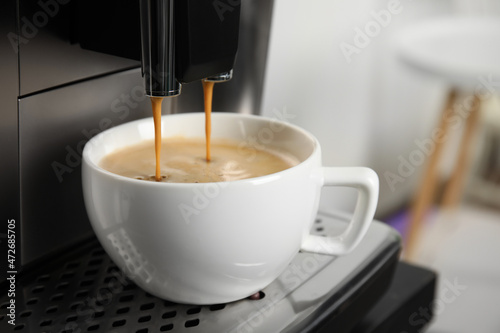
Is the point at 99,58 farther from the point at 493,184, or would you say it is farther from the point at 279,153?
the point at 493,184

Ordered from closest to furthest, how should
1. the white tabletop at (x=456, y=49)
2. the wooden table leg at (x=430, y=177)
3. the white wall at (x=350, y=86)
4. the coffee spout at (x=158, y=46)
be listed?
1. the coffee spout at (x=158, y=46)
2. the white wall at (x=350, y=86)
3. the white tabletop at (x=456, y=49)
4. the wooden table leg at (x=430, y=177)

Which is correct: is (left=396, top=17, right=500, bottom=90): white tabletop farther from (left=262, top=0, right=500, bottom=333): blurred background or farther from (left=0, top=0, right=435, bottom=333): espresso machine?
(left=0, top=0, right=435, bottom=333): espresso machine

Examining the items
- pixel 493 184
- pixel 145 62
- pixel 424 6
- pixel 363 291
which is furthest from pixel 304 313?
pixel 493 184

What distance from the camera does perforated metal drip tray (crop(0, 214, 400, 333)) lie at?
0.35 meters

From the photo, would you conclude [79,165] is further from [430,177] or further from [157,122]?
[430,177]

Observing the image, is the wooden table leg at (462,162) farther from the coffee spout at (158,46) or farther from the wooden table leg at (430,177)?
the coffee spout at (158,46)

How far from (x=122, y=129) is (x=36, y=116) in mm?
52

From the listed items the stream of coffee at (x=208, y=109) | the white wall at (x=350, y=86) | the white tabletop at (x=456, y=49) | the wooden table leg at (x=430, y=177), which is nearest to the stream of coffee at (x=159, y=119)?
the stream of coffee at (x=208, y=109)

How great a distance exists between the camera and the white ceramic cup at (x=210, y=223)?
1.05ft

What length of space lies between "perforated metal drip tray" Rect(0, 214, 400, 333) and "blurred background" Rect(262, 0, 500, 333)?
10.9 inches

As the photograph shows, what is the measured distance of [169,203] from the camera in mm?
317

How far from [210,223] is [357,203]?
10cm

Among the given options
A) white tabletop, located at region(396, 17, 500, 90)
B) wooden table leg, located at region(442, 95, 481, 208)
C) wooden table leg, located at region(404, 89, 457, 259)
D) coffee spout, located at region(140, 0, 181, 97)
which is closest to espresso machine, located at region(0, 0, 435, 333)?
coffee spout, located at region(140, 0, 181, 97)

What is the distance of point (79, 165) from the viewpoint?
408mm
